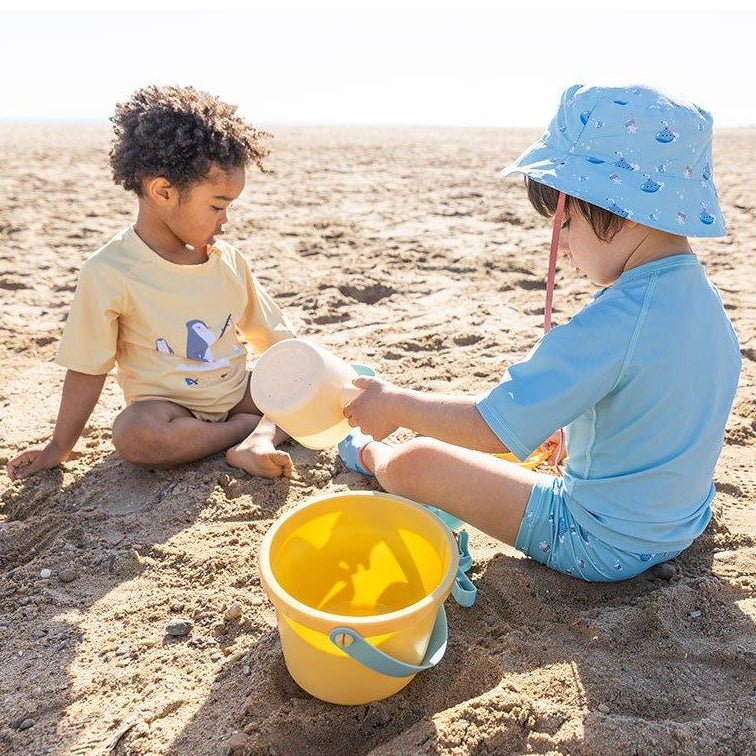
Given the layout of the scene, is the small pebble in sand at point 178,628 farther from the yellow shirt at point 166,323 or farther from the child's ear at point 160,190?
the child's ear at point 160,190

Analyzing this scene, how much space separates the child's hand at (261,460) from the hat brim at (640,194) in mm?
1210

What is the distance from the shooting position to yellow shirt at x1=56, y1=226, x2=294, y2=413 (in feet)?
8.00

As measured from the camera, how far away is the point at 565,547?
1831mm

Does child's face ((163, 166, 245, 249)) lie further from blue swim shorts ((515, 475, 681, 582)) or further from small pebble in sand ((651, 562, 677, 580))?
small pebble in sand ((651, 562, 677, 580))

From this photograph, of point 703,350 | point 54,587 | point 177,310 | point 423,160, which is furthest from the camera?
point 423,160

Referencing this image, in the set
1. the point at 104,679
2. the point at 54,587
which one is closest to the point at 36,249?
the point at 54,587

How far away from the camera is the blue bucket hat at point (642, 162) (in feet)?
4.97

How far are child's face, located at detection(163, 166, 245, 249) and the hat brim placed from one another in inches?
49.1

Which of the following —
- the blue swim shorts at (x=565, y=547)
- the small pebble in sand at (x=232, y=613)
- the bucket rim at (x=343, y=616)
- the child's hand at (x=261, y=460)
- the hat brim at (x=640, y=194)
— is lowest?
the small pebble in sand at (x=232, y=613)

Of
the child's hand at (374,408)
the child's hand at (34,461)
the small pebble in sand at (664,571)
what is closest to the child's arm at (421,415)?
the child's hand at (374,408)

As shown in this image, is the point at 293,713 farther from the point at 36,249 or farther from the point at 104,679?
the point at 36,249

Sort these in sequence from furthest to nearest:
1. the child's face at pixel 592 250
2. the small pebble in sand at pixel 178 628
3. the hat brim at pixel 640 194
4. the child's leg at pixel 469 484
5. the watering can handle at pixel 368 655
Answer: the child's leg at pixel 469 484, the small pebble in sand at pixel 178 628, the child's face at pixel 592 250, the hat brim at pixel 640 194, the watering can handle at pixel 368 655

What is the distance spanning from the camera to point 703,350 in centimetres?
162

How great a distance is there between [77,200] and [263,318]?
168 inches
